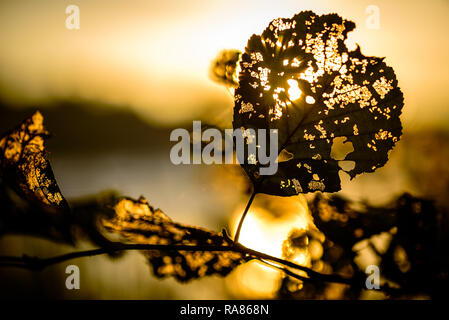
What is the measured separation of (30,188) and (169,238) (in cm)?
18

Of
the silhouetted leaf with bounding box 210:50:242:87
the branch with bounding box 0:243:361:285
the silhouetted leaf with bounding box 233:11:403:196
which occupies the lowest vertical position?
the branch with bounding box 0:243:361:285

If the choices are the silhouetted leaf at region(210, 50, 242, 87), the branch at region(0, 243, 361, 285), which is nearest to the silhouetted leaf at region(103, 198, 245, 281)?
the branch at region(0, 243, 361, 285)

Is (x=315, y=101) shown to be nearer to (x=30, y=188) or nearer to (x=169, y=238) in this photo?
(x=169, y=238)

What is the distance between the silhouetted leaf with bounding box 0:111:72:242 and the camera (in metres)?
0.38

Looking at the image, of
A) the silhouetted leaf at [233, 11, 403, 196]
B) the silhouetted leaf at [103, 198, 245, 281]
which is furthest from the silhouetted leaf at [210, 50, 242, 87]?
the silhouetted leaf at [103, 198, 245, 281]

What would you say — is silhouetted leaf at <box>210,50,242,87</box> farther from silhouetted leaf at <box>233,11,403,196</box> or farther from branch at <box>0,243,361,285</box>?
branch at <box>0,243,361,285</box>

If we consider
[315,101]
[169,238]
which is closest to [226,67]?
[315,101]

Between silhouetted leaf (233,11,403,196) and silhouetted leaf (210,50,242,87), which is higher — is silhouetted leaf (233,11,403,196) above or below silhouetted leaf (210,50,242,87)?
below

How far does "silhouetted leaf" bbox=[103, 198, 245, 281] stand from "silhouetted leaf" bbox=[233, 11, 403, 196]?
108 mm

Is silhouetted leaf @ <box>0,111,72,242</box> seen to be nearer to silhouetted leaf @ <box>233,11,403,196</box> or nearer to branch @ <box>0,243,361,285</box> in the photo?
branch @ <box>0,243,361,285</box>

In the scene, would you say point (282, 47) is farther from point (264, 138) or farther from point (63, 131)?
point (63, 131)

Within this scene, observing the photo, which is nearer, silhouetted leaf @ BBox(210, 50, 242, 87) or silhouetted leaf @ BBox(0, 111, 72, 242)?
silhouetted leaf @ BBox(0, 111, 72, 242)

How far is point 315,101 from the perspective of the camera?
17.2 inches

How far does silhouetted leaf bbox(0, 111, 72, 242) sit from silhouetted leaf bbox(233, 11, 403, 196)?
0.77 ft
